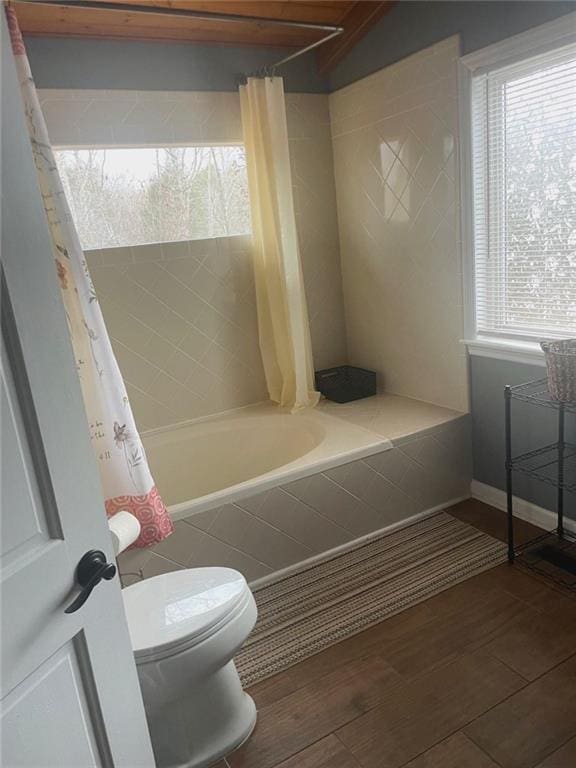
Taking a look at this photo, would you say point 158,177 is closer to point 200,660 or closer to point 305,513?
point 305,513

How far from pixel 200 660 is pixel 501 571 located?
141cm

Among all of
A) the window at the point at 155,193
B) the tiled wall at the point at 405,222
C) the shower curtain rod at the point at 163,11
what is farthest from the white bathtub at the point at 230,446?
the shower curtain rod at the point at 163,11

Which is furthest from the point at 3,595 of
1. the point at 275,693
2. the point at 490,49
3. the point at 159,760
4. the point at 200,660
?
the point at 490,49

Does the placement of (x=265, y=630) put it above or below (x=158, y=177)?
below

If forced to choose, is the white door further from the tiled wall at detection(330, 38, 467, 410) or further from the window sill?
the tiled wall at detection(330, 38, 467, 410)

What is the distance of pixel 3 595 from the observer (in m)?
0.92

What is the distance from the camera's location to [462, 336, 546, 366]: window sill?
255 cm

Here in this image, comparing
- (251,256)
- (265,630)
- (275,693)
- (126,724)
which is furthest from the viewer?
(251,256)

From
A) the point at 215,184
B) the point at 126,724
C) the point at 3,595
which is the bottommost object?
the point at 126,724

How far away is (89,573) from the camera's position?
1.06m

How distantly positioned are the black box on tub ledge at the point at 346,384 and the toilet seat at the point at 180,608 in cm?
178

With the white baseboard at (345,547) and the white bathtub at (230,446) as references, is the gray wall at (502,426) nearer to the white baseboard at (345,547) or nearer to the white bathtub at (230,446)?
the white baseboard at (345,547)

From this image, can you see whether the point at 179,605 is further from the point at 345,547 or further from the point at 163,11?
the point at 163,11

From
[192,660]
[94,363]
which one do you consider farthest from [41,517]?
[94,363]
